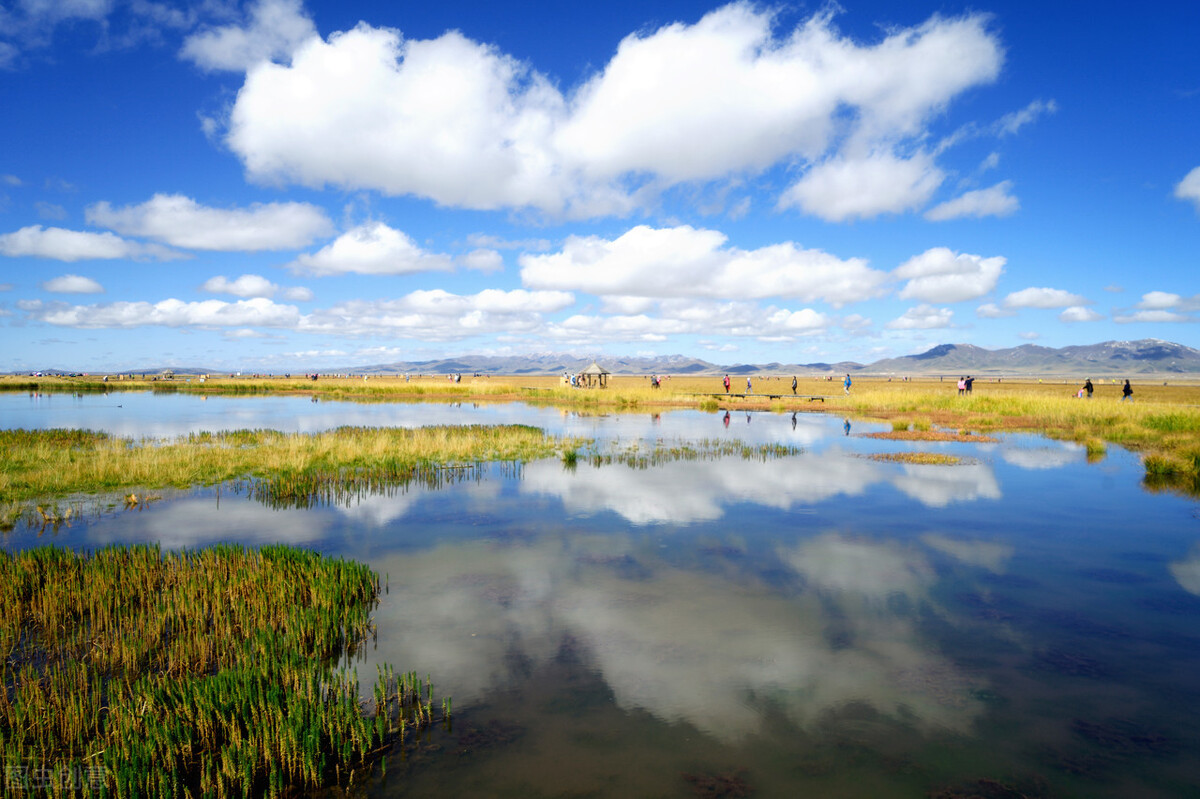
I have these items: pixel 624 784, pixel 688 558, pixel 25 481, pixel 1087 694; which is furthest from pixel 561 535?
pixel 25 481

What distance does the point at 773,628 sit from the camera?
31.6 feet

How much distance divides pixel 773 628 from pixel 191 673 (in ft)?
26.1

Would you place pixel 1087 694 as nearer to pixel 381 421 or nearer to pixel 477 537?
pixel 477 537

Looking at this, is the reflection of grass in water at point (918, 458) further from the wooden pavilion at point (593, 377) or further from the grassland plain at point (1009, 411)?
the wooden pavilion at point (593, 377)

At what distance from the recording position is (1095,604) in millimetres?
10703

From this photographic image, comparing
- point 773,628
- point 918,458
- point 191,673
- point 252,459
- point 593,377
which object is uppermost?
point 593,377

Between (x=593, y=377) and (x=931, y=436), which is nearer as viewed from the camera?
(x=931, y=436)

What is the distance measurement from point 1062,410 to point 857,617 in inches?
1627

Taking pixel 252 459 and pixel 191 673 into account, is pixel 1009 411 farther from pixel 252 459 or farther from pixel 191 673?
pixel 191 673

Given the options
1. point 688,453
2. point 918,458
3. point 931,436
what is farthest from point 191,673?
point 931,436

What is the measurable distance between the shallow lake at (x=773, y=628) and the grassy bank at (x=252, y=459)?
188 cm

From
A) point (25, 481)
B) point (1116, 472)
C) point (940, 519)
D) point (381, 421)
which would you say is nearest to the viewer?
point (940, 519)

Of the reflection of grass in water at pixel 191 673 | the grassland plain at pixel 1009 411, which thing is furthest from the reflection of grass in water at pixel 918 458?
the reflection of grass in water at pixel 191 673

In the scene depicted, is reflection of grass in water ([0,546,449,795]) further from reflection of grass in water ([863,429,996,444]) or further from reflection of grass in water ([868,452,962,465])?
reflection of grass in water ([863,429,996,444])
